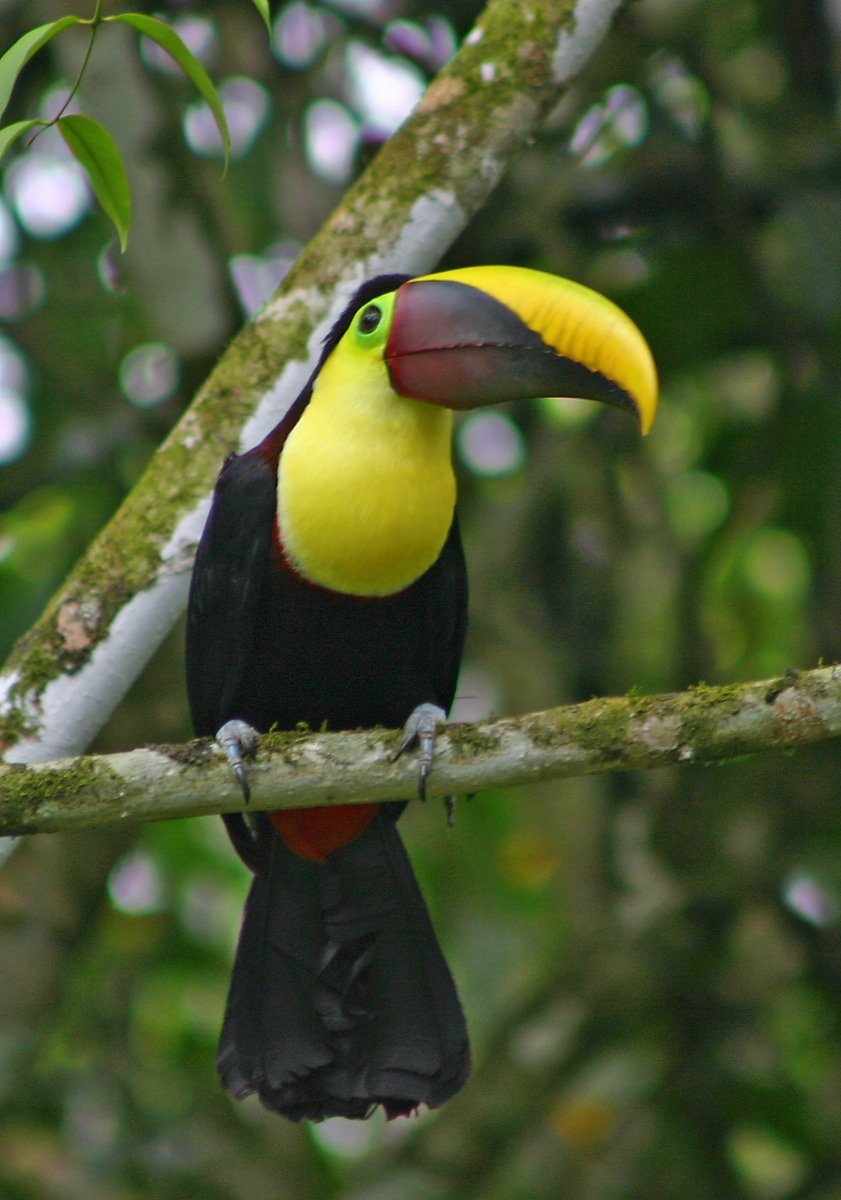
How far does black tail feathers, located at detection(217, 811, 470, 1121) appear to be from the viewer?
338 centimetres

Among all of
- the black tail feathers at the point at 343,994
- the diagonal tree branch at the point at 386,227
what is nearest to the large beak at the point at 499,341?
the diagonal tree branch at the point at 386,227

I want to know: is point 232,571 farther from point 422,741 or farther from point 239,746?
point 422,741

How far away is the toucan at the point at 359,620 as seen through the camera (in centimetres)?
311

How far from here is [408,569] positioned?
3.29 m

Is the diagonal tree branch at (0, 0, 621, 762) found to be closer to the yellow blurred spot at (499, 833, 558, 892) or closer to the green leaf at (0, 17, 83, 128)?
the green leaf at (0, 17, 83, 128)

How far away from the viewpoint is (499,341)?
10.2 feet

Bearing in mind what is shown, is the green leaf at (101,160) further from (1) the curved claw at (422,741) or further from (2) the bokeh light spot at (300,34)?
(2) the bokeh light spot at (300,34)

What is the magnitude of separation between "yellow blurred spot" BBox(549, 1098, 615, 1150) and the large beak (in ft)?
7.28

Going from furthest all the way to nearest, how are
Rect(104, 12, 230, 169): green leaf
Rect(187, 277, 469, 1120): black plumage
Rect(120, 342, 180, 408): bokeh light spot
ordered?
Rect(120, 342, 180, 408): bokeh light spot → Rect(187, 277, 469, 1120): black plumage → Rect(104, 12, 230, 169): green leaf

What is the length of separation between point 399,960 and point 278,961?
265mm

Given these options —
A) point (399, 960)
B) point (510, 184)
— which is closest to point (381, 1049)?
point (399, 960)

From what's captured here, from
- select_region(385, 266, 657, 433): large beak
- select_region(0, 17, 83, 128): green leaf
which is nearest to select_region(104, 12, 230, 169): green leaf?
select_region(0, 17, 83, 128): green leaf

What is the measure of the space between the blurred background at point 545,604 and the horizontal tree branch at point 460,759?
160cm

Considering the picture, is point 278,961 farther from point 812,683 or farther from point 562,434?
point 562,434
